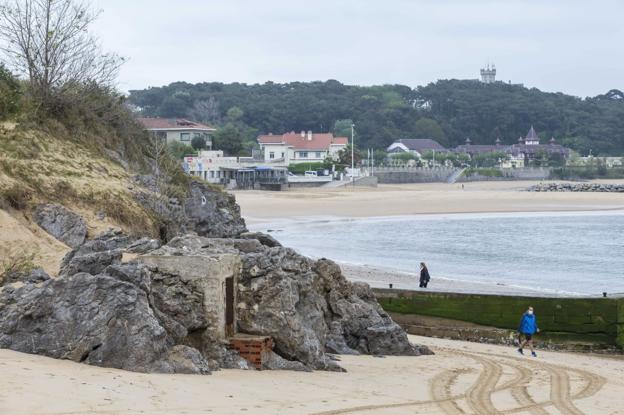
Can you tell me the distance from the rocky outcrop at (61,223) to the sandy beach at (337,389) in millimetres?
6246

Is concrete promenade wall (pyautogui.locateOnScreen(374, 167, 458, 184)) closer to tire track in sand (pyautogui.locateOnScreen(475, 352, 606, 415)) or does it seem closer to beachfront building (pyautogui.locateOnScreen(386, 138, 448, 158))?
beachfront building (pyautogui.locateOnScreen(386, 138, 448, 158))

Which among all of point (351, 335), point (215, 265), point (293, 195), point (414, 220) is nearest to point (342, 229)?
point (414, 220)

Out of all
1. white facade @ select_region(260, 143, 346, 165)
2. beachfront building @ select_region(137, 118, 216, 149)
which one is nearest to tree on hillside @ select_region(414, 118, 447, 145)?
white facade @ select_region(260, 143, 346, 165)

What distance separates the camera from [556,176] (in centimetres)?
14162

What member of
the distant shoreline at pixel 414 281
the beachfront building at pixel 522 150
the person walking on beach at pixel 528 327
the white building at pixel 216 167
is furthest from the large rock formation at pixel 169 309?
the beachfront building at pixel 522 150

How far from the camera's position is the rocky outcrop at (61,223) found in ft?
63.8

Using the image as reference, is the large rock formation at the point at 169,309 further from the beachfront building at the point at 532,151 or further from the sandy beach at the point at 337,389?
the beachfront building at the point at 532,151

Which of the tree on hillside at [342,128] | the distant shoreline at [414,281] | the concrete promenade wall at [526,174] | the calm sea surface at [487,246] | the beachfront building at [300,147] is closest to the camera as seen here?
the distant shoreline at [414,281]

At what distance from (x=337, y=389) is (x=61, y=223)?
9.01 m

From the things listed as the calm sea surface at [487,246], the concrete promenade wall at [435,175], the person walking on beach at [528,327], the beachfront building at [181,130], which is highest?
the beachfront building at [181,130]

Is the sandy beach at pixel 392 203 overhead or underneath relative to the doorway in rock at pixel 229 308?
underneath

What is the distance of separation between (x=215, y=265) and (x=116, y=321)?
1838 mm

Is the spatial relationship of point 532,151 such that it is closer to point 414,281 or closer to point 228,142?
point 228,142

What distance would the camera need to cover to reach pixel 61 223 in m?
19.8
